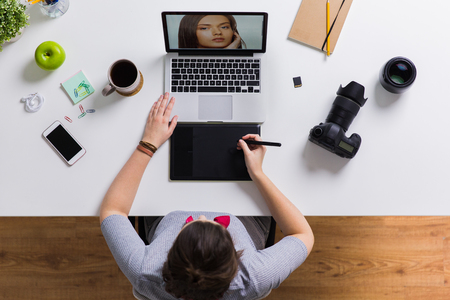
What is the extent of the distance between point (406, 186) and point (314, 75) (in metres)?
0.47

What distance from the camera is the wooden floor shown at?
151cm

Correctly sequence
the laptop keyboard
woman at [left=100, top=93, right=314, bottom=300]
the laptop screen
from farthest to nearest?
the laptop keyboard < the laptop screen < woman at [left=100, top=93, right=314, bottom=300]

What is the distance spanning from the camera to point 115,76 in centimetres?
95

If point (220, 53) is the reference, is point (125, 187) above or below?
below

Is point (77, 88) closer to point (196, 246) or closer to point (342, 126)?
point (196, 246)

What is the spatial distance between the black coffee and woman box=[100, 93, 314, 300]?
11 centimetres

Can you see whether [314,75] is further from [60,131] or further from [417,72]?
[60,131]

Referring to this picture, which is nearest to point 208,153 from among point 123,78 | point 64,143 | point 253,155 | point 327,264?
point 253,155

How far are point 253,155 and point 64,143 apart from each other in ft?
2.02

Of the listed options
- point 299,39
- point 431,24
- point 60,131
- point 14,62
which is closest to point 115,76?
point 60,131

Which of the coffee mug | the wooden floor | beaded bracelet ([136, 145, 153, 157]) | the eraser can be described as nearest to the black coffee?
the coffee mug

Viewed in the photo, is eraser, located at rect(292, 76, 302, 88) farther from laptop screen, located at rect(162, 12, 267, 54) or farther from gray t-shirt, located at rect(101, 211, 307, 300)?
gray t-shirt, located at rect(101, 211, 307, 300)

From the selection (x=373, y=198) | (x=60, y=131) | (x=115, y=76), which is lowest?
(x=373, y=198)

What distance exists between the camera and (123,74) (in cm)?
96
